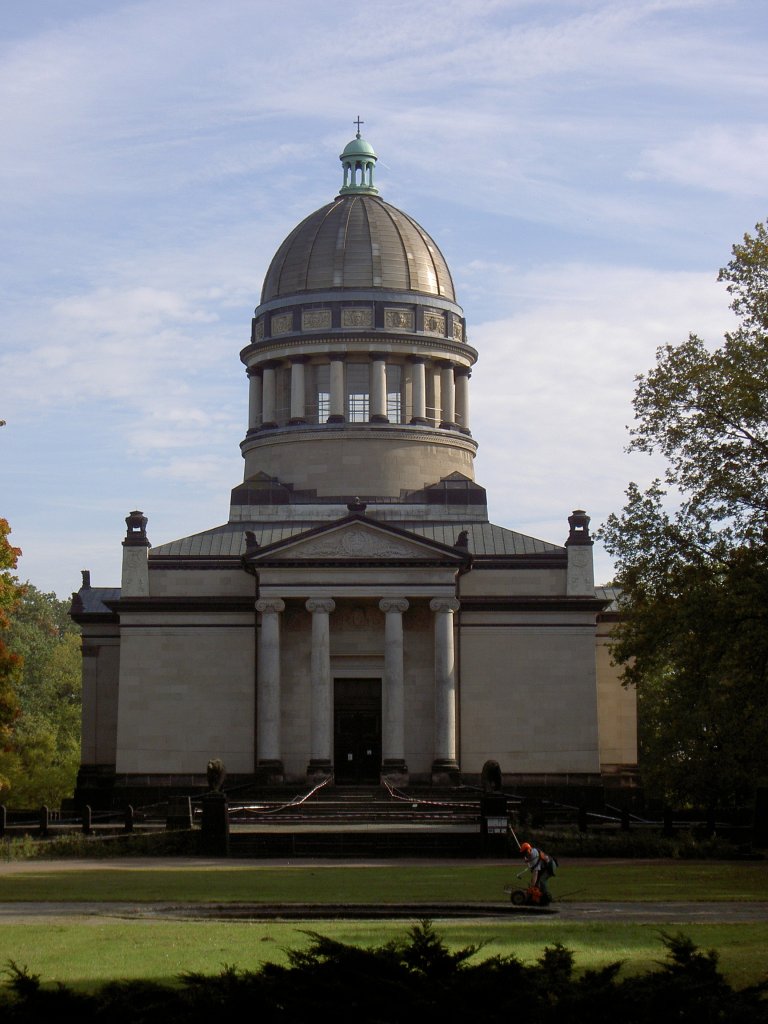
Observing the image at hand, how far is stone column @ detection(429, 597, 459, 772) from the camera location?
61938 mm

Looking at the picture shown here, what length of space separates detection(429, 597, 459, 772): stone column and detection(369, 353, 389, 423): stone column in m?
12.2

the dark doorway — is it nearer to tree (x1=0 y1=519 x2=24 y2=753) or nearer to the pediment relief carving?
the pediment relief carving

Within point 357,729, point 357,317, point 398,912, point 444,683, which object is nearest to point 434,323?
point 357,317

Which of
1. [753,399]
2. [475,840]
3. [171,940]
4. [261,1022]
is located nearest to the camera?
[261,1022]

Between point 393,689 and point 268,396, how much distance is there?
1803 cm

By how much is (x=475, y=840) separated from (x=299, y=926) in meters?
19.3

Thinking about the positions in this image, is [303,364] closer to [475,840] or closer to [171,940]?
[475,840]

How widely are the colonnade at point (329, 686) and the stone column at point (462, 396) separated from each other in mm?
14916

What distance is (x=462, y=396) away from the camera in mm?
75938

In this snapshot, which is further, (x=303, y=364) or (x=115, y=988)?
(x=303, y=364)

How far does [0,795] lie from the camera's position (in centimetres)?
8469

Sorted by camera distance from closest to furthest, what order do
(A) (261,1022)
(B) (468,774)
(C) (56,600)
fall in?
(A) (261,1022)
(B) (468,774)
(C) (56,600)

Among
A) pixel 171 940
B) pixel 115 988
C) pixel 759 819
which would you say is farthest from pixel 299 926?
pixel 759 819

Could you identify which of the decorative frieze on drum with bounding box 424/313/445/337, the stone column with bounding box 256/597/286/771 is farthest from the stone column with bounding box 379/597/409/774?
the decorative frieze on drum with bounding box 424/313/445/337
